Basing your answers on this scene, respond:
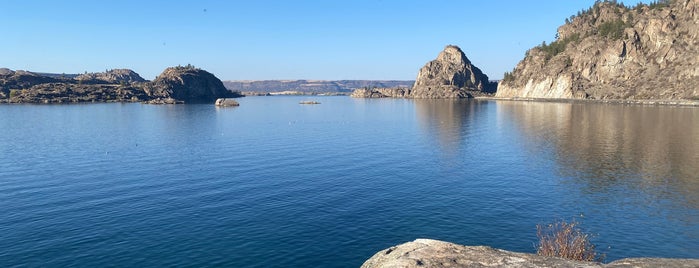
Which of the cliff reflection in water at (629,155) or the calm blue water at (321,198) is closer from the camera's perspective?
the calm blue water at (321,198)

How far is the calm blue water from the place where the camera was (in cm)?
3338

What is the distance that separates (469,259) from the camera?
18.9m

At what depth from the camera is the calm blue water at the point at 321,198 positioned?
3338 centimetres

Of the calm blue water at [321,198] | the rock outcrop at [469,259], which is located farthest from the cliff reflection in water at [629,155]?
the rock outcrop at [469,259]

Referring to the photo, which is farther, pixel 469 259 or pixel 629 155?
pixel 629 155

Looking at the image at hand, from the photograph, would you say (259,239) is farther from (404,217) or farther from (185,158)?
(185,158)

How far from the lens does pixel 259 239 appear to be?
35.0 meters

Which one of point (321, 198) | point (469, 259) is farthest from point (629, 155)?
point (469, 259)

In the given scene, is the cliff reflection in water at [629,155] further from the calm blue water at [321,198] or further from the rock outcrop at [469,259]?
the rock outcrop at [469,259]

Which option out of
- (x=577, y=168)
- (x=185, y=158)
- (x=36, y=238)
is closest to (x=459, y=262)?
(x=36, y=238)

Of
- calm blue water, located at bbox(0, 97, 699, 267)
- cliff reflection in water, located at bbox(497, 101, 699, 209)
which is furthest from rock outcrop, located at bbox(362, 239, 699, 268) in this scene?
cliff reflection in water, located at bbox(497, 101, 699, 209)

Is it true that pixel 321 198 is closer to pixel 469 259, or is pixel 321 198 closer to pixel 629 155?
pixel 469 259

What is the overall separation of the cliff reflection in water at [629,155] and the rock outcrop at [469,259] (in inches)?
1368

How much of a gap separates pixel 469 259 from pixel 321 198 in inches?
1184
